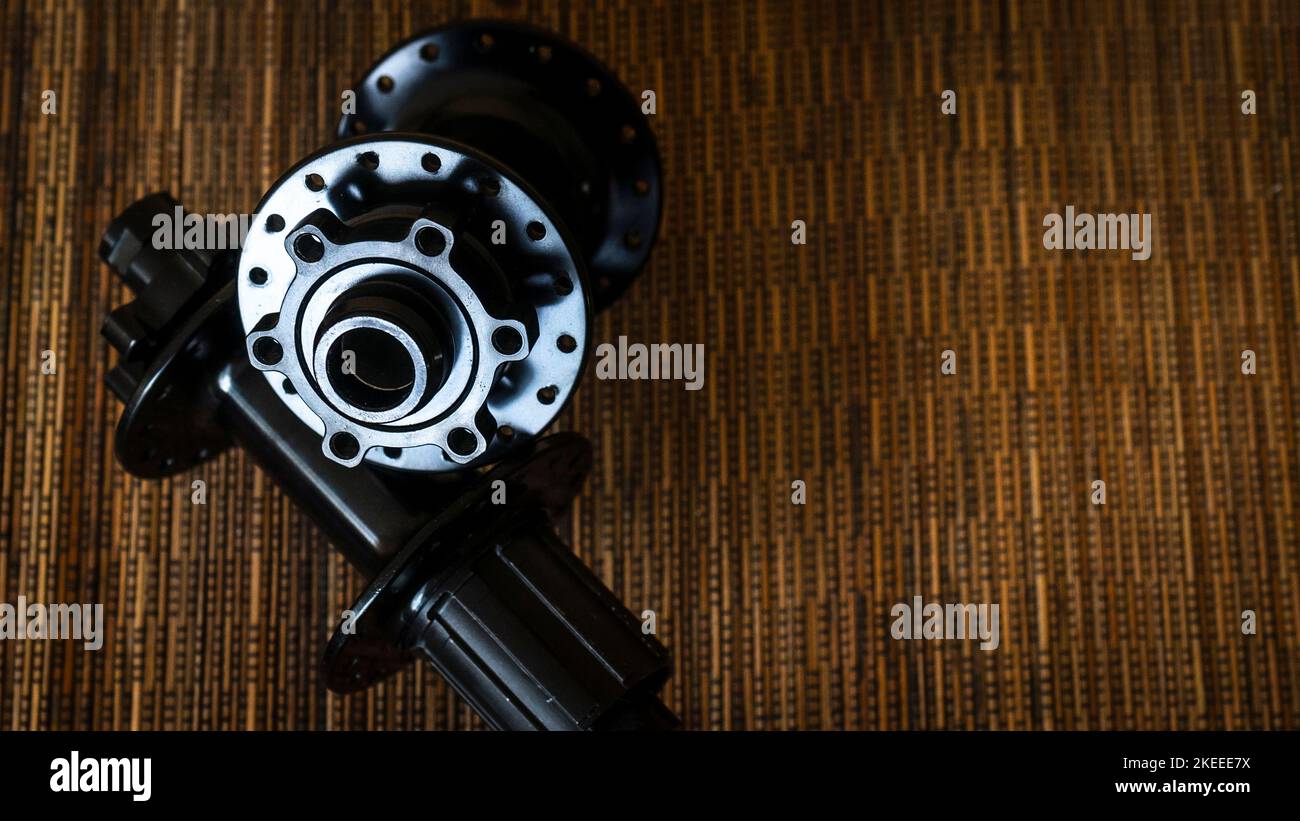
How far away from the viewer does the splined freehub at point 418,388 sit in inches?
13.6

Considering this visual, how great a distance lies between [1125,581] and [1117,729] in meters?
0.07

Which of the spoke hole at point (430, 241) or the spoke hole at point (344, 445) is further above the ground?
the spoke hole at point (430, 241)

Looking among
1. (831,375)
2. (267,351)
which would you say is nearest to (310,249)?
(267,351)

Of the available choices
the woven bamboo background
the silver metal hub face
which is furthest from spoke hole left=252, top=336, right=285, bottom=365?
the woven bamboo background

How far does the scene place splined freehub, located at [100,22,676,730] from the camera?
35 centimetres

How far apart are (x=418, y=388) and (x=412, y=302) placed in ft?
0.09

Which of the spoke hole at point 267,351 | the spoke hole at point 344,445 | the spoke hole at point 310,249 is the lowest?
the spoke hole at point 344,445

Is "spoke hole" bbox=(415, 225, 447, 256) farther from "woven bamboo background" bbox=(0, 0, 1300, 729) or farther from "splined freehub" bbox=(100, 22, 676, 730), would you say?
"woven bamboo background" bbox=(0, 0, 1300, 729)

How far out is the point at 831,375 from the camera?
520mm

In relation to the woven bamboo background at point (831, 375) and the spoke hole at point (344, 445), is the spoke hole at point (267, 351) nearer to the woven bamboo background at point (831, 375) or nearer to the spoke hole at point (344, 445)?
the spoke hole at point (344, 445)

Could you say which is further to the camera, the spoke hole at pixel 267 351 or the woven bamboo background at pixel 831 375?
the woven bamboo background at pixel 831 375

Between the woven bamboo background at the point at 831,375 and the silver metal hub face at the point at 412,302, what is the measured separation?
0.15 metres

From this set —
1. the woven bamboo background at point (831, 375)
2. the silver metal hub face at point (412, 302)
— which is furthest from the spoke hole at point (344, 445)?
the woven bamboo background at point (831, 375)

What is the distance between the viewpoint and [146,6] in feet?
1.80
